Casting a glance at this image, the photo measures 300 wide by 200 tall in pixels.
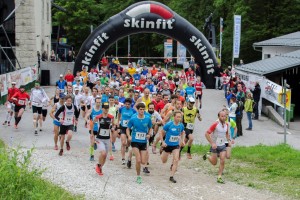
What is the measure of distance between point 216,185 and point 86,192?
3198 millimetres

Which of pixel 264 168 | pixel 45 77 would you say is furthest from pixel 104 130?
pixel 45 77

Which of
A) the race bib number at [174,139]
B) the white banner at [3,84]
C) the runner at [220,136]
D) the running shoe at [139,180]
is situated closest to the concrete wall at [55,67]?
→ the white banner at [3,84]

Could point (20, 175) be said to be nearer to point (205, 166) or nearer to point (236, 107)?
point (205, 166)

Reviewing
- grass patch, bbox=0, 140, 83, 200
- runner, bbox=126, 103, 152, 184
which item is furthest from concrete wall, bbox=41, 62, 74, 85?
grass patch, bbox=0, 140, 83, 200

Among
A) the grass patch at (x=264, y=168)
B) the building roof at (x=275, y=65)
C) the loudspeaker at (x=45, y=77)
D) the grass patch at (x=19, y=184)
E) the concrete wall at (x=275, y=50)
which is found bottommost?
the grass patch at (x=264, y=168)

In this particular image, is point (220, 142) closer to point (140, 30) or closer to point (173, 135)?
point (173, 135)

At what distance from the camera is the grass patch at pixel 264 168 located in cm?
1271

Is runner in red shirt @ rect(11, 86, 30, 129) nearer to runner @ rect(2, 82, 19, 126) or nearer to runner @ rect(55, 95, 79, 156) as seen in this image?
runner @ rect(2, 82, 19, 126)

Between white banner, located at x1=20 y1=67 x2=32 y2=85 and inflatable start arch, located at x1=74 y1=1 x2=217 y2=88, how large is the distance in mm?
2832

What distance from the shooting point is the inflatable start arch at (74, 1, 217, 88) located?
2991 cm

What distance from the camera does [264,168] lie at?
14.4 meters

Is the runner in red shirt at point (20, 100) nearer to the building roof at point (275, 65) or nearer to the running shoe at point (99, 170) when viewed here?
the running shoe at point (99, 170)

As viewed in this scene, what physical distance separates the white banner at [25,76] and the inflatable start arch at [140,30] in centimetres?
283

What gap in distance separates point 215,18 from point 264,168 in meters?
44.4
